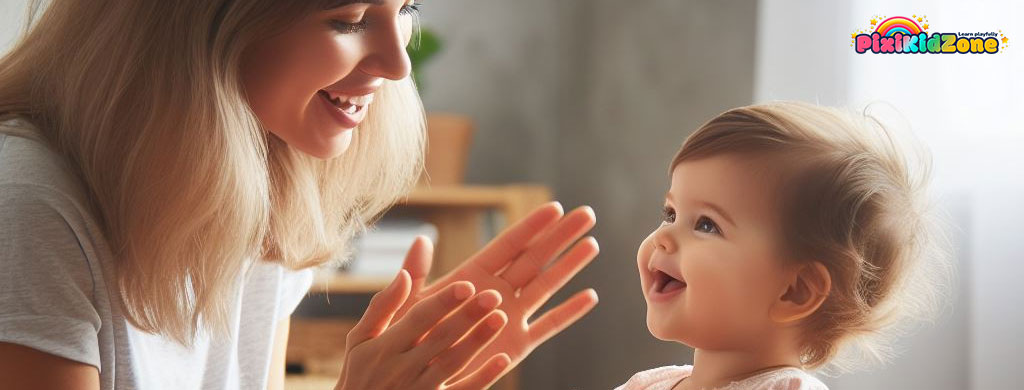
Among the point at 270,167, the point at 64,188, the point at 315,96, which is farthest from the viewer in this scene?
the point at 270,167

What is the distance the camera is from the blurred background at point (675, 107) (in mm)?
1616

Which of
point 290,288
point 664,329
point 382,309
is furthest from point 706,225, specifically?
point 290,288

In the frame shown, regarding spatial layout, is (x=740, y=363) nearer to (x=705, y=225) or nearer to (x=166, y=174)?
(x=705, y=225)

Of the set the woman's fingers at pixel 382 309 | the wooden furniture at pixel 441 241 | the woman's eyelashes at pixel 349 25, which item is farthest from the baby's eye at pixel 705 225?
the wooden furniture at pixel 441 241

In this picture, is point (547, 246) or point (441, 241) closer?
point (547, 246)

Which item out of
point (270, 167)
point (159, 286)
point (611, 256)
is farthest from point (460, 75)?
point (159, 286)

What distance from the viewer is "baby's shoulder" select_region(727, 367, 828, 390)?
1.05m

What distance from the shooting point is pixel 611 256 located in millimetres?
3027

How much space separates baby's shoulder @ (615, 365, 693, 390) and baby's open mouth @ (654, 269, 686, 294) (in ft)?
0.47

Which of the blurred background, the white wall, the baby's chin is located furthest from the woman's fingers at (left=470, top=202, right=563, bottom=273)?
the white wall

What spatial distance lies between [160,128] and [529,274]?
475 mm

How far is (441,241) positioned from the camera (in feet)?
10.3

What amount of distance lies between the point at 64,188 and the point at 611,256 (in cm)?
213

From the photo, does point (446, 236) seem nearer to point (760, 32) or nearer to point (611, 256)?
point (611, 256)
